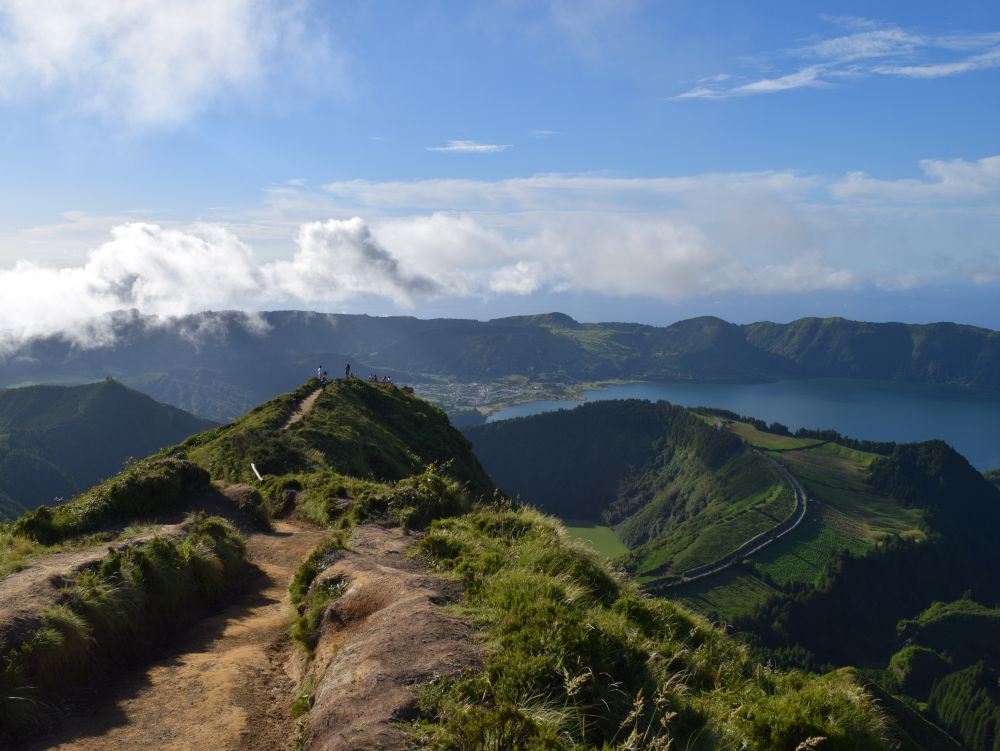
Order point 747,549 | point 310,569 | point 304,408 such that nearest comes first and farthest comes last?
point 310,569, point 304,408, point 747,549

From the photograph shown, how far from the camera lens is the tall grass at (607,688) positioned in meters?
6.94

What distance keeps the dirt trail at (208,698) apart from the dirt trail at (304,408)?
109ft

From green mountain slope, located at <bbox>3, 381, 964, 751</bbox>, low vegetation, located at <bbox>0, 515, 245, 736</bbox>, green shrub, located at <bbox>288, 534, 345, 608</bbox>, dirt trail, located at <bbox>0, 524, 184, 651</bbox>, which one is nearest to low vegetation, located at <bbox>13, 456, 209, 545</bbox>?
green mountain slope, located at <bbox>3, 381, 964, 751</bbox>

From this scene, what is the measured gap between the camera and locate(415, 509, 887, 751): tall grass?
694 cm

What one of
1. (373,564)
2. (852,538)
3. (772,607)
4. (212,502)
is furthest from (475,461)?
(852,538)

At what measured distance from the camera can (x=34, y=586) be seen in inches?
462

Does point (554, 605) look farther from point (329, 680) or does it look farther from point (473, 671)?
A: point (329, 680)

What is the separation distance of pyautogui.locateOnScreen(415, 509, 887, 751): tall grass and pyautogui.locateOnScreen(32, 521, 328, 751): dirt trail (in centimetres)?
362

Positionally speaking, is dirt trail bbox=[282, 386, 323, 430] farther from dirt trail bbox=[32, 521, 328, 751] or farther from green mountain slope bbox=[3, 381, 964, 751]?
dirt trail bbox=[32, 521, 328, 751]

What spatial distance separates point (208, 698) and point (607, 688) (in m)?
6.89

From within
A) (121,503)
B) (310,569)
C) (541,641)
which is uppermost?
(541,641)

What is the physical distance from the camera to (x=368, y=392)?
6494 centimetres

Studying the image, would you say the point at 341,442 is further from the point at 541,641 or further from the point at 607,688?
the point at 607,688

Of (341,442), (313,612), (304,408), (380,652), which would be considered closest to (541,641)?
(380,652)
